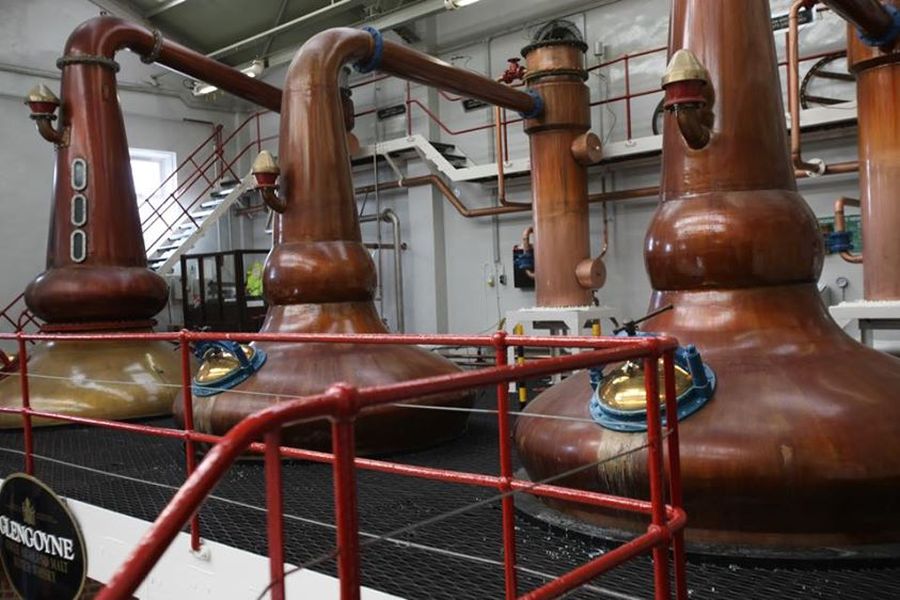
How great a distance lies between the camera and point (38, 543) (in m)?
2.55

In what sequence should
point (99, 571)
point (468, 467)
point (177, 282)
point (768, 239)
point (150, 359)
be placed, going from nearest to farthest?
point (768, 239), point (99, 571), point (468, 467), point (150, 359), point (177, 282)

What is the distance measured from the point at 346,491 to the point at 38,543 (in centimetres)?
208

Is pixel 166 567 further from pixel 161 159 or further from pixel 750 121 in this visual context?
pixel 161 159

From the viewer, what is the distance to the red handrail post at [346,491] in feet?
3.06

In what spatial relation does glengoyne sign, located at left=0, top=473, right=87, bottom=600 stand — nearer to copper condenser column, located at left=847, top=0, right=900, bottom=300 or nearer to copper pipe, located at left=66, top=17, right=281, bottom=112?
copper pipe, located at left=66, top=17, right=281, bottom=112

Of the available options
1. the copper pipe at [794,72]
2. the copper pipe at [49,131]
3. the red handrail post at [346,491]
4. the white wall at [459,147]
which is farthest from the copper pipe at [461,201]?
the red handrail post at [346,491]

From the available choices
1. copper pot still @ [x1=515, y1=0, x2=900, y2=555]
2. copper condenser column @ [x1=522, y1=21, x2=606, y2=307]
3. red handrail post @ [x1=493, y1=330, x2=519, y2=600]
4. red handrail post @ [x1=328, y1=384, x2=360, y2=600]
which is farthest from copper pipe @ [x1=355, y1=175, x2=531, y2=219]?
red handrail post @ [x1=328, y1=384, x2=360, y2=600]

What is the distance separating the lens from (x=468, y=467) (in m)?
3.55

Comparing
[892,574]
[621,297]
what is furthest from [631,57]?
[892,574]

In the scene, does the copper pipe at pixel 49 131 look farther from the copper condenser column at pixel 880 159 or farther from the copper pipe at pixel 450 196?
the copper condenser column at pixel 880 159

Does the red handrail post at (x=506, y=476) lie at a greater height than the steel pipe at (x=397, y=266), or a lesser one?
lesser

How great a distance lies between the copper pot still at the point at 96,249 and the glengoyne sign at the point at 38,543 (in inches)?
98.3

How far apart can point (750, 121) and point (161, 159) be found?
1105 cm

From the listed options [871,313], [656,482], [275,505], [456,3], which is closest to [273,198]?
[656,482]
